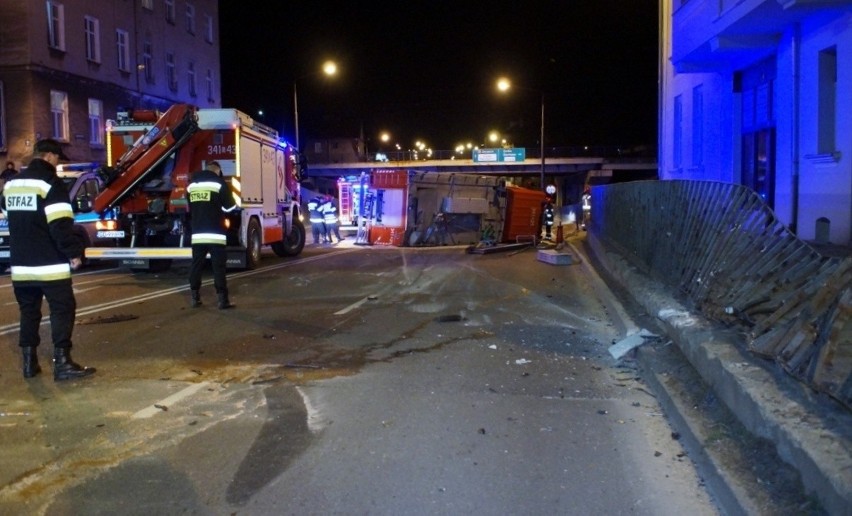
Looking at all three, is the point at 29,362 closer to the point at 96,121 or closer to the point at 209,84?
the point at 96,121

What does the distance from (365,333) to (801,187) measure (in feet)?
29.0

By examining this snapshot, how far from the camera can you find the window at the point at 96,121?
98.3 feet

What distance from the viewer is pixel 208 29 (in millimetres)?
39938

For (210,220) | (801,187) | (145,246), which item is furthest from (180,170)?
(801,187)

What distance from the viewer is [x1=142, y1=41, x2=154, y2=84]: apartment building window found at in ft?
109

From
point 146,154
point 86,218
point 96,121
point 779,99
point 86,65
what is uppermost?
point 86,65

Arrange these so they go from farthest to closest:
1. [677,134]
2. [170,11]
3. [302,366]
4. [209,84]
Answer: [209,84], [170,11], [677,134], [302,366]

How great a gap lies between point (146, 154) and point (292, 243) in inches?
233

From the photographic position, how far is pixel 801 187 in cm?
1293

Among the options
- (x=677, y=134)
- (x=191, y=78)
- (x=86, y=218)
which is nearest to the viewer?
(x=86, y=218)

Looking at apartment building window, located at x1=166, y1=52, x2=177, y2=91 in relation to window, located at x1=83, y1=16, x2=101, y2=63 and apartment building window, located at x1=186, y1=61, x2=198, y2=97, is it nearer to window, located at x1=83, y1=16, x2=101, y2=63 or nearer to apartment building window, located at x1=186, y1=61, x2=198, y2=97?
apartment building window, located at x1=186, y1=61, x2=198, y2=97

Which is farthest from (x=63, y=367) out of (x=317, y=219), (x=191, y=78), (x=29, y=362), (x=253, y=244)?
(x=191, y=78)

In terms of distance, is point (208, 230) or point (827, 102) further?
point (827, 102)

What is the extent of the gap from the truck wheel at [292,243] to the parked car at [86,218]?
450 centimetres
